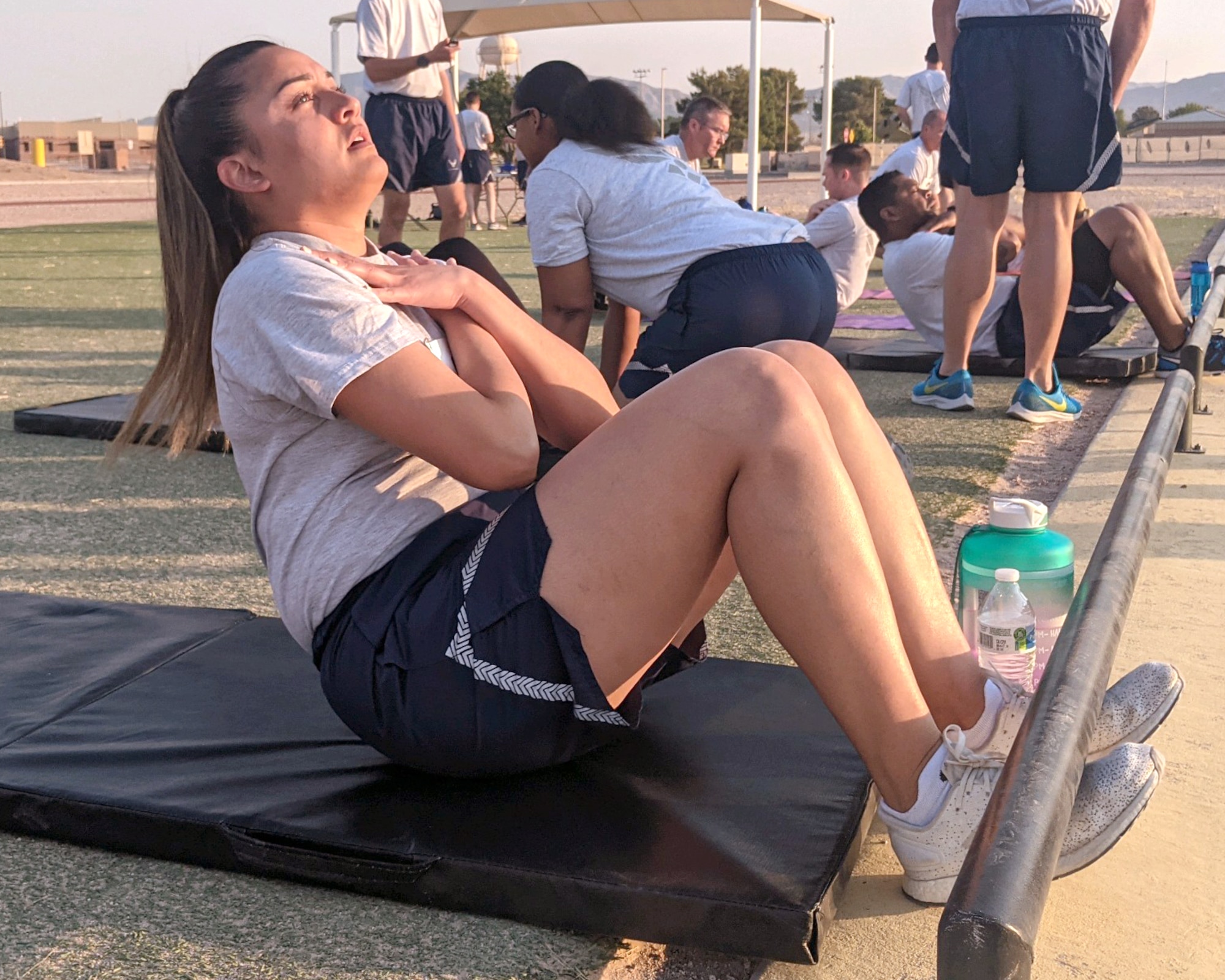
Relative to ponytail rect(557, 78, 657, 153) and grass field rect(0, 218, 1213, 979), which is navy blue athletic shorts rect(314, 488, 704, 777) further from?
ponytail rect(557, 78, 657, 153)

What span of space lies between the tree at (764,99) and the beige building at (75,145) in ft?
86.2

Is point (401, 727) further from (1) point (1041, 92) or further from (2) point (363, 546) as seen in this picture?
(1) point (1041, 92)

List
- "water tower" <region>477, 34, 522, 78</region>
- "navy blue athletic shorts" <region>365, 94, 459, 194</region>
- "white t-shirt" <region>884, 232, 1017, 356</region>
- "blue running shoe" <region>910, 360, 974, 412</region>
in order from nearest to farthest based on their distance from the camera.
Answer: "blue running shoe" <region>910, 360, 974, 412</region>, "white t-shirt" <region>884, 232, 1017, 356</region>, "navy blue athletic shorts" <region>365, 94, 459, 194</region>, "water tower" <region>477, 34, 522, 78</region>

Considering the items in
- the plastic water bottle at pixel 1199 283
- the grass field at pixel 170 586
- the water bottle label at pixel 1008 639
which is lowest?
the grass field at pixel 170 586

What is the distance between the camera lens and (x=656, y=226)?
381cm

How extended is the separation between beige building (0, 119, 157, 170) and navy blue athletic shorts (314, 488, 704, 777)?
6029 cm

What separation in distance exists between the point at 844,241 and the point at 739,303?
2877 mm

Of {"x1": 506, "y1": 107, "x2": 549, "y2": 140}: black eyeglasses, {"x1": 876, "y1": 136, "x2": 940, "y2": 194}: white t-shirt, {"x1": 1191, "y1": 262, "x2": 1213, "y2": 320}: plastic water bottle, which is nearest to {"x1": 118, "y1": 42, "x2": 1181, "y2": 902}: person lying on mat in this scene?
{"x1": 506, "y1": 107, "x2": 549, "y2": 140}: black eyeglasses

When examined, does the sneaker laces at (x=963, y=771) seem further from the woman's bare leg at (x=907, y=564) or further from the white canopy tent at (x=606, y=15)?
the white canopy tent at (x=606, y=15)

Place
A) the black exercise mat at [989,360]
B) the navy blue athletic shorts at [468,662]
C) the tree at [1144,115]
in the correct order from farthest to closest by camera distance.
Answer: the tree at [1144,115] < the black exercise mat at [989,360] < the navy blue athletic shorts at [468,662]

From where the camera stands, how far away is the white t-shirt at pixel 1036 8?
4.35m

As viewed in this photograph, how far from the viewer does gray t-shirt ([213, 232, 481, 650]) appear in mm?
1781

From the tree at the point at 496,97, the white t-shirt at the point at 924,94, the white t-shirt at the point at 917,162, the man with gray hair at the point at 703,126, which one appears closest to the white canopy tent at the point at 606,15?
the white t-shirt at the point at 924,94

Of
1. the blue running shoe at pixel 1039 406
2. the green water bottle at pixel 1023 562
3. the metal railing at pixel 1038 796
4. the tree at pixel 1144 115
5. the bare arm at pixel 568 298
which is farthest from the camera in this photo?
the tree at pixel 1144 115
